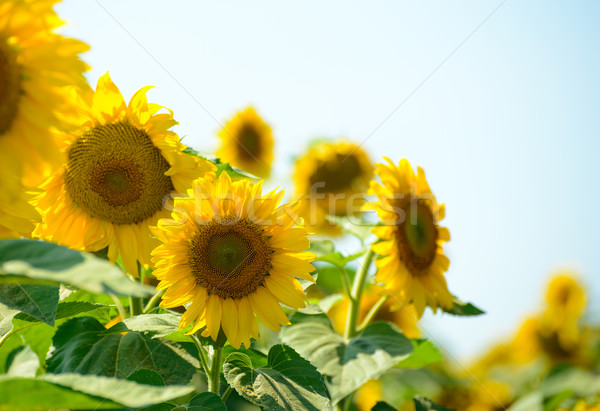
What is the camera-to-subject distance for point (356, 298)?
7.71 feet

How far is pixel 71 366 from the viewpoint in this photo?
153 cm

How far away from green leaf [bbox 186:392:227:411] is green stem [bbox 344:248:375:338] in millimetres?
1009

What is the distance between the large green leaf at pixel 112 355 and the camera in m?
1.55

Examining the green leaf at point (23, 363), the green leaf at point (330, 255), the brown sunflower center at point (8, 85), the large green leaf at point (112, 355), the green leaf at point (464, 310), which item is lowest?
the green leaf at point (23, 363)

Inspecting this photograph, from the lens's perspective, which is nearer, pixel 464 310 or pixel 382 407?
pixel 382 407

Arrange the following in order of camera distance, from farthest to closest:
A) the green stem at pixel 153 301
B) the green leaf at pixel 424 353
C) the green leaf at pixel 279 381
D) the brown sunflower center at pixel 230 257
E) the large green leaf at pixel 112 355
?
the green leaf at pixel 424 353
the green stem at pixel 153 301
the brown sunflower center at pixel 230 257
the large green leaf at pixel 112 355
the green leaf at pixel 279 381

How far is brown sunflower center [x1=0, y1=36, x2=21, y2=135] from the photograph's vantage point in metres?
1.06

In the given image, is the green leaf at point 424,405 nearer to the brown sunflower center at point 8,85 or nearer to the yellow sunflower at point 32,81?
the yellow sunflower at point 32,81

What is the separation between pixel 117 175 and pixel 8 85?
0.78m

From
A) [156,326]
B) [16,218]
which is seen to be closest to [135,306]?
[156,326]

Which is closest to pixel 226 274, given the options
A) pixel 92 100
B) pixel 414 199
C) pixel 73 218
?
pixel 73 218

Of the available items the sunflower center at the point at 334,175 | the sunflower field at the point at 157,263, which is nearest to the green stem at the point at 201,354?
the sunflower field at the point at 157,263

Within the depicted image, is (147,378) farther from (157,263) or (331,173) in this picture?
(331,173)

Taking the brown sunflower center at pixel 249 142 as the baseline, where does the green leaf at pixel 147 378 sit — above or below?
above
